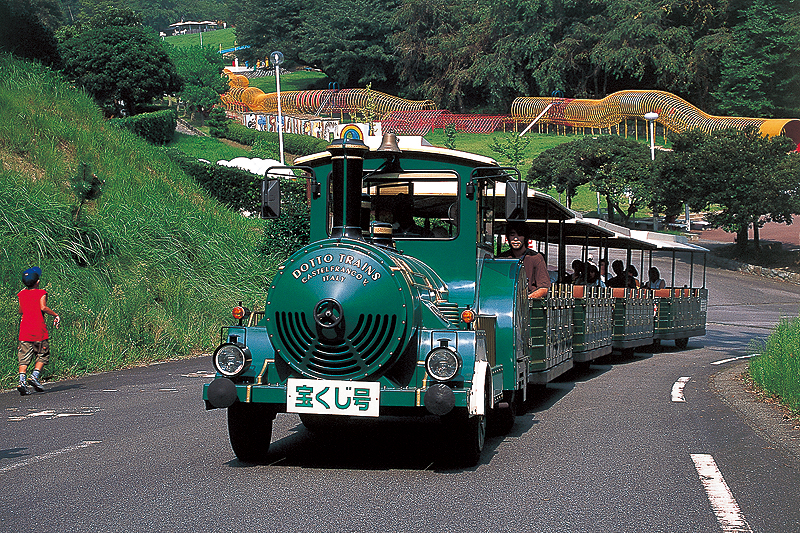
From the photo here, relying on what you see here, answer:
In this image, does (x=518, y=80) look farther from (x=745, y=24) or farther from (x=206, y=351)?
(x=206, y=351)

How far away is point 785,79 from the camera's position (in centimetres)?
6700

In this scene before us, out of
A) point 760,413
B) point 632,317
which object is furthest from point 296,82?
A: point 760,413

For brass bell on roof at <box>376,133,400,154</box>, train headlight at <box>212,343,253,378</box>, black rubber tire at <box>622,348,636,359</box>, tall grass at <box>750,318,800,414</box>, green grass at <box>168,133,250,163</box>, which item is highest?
green grass at <box>168,133,250,163</box>

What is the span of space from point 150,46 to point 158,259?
3753cm

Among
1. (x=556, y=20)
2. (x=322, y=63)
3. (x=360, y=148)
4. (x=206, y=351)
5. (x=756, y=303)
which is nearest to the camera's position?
(x=360, y=148)

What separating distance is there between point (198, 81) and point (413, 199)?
7371 cm

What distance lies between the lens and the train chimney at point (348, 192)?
25.3 ft

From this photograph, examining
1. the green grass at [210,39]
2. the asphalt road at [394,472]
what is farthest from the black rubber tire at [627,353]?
the green grass at [210,39]

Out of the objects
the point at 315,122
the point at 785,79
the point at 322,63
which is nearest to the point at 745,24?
the point at 785,79

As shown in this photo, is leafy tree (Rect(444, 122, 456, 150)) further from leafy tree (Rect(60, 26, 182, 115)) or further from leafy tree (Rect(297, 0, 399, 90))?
leafy tree (Rect(297, 0, 399, 90))

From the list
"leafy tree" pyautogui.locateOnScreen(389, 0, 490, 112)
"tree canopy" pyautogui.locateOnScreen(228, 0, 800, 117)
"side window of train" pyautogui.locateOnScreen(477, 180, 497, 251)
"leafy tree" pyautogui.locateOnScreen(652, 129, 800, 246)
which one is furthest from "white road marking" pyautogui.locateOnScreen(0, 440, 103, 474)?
"leafy tree" pyautogui.locateOnScreen(389, 0, 490, 112)

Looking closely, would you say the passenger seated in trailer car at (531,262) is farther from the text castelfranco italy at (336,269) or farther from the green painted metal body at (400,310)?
the text castelfranco italy at (336,269)

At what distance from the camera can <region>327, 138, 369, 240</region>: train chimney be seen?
7711 mm

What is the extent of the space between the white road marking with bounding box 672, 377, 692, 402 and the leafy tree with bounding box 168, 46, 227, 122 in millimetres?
54268
